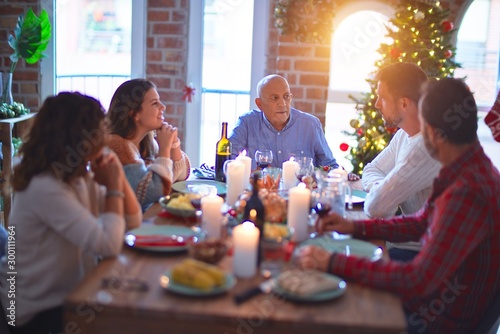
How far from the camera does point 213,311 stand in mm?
1461

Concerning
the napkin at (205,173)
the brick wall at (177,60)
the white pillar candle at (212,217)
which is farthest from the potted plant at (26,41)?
the white pillar candle at (212,217)

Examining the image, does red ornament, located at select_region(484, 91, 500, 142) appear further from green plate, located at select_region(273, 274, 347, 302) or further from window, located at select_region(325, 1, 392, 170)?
green plate, located at select_region(273, 274, 347, 302)

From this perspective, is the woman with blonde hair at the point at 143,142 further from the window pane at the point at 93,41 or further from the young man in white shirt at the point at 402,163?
the window pane at the point at 93,41

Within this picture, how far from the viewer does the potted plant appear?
4383mm

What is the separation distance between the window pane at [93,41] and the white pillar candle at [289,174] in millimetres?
2600

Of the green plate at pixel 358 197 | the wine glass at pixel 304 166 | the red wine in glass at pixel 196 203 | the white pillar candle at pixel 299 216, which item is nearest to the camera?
the white pillar candle at pixel 299 216

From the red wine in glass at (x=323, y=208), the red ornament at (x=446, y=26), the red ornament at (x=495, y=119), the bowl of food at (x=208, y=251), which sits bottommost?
the bowl of food at (x=208, y=251)

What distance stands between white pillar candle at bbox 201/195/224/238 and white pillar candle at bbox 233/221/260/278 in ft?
0.92

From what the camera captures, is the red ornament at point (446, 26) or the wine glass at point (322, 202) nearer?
the wine glass at point (322, 202)

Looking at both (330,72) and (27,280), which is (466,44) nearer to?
(330,72)

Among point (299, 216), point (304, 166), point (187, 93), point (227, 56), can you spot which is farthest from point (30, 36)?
point (299, 216)

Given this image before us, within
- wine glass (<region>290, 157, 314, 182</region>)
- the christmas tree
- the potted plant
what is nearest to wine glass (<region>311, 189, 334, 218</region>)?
wine glass (<region>290, 157, 314, 182</region>)

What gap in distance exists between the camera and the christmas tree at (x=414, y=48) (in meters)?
4.36

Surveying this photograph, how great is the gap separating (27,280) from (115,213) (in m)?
0.31
